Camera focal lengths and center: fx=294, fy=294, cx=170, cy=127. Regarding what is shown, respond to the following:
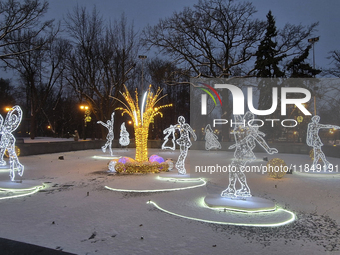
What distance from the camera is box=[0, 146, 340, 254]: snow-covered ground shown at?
4.94 meters

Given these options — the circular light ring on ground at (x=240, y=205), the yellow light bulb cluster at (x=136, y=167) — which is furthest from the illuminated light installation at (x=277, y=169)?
the yellow light bulb cluster at (x=136, y=167)

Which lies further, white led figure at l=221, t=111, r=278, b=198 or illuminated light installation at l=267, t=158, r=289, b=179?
illuminated light installation at l=267, t=158, r=289, b=179

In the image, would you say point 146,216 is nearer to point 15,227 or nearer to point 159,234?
point 159,234

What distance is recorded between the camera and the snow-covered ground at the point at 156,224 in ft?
16.2

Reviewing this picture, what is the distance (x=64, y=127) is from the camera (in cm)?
5491

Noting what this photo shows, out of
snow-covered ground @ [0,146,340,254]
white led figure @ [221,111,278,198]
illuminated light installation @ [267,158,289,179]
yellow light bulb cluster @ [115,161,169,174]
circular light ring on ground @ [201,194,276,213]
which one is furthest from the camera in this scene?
yellow light bulb cluster @ [115,161,169,174]

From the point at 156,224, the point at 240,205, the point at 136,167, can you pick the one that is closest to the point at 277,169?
the point at 240,205

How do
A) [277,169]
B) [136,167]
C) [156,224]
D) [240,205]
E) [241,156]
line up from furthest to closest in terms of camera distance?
[136,167] < [277,169] < [241,156] < [240,205] < [156,224]

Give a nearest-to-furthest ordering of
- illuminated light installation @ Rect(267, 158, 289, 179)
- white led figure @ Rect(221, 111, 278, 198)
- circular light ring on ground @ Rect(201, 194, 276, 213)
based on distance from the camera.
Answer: circular light ring on ground @ Rect(201, 194, 276, 213), white led figure @ Rect(221, 111, 278, 198), illuminated light installation @ Rect(267, 158, 289, 179)

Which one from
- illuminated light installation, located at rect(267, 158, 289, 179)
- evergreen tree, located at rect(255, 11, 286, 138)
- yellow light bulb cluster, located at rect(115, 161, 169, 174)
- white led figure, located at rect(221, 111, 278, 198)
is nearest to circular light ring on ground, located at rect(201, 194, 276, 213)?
white led figure, located at rect(221, 111, 278, 198)

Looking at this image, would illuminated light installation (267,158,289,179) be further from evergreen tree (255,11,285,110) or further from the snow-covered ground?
evergreen tree (255,11,285,110)

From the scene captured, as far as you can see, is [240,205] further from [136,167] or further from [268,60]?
[268,60]

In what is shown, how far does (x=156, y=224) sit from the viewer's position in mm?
6090

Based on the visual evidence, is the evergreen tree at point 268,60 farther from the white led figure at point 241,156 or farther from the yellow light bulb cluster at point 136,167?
the white led figure at point 241,156
